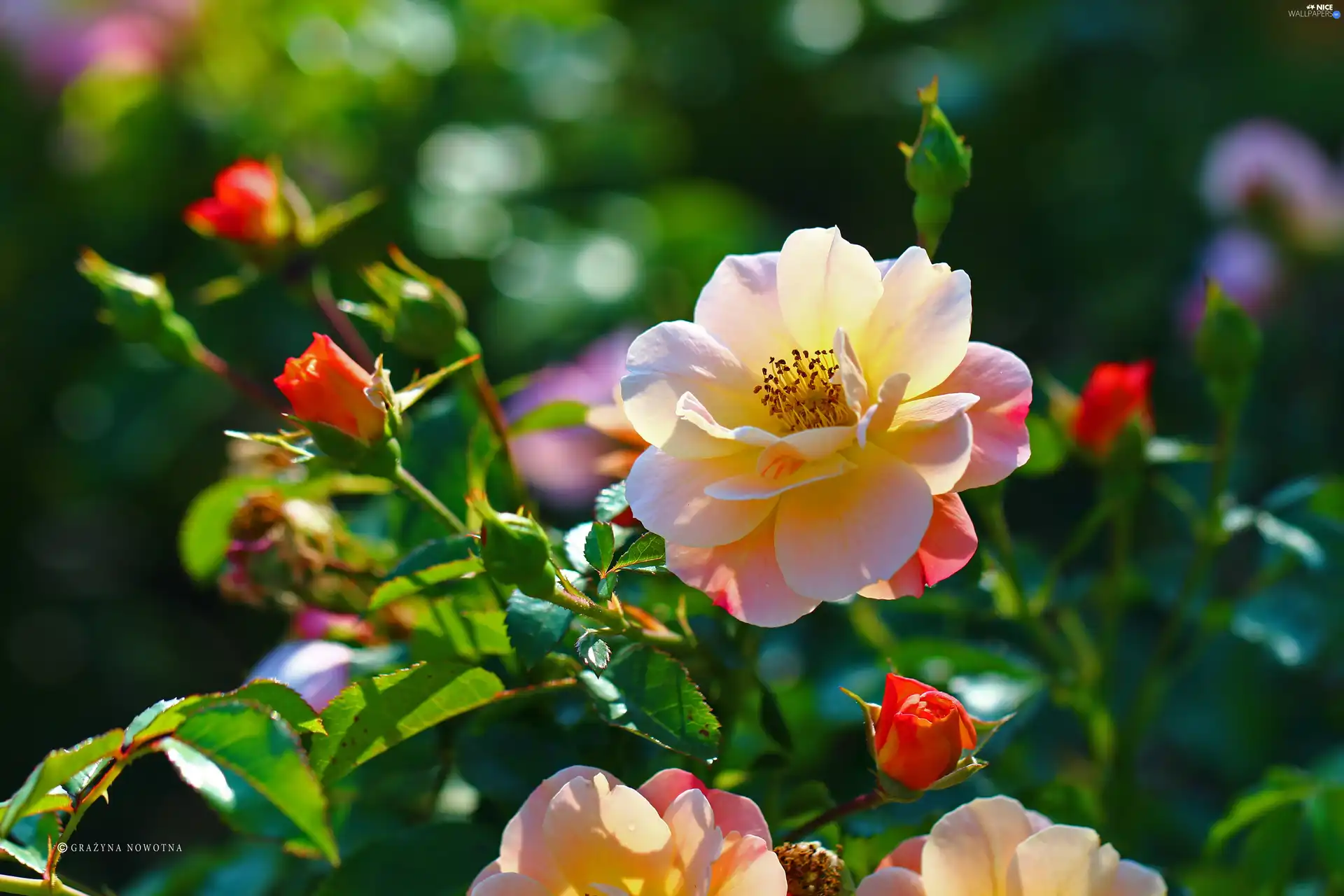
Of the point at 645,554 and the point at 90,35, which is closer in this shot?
the point at 645,554

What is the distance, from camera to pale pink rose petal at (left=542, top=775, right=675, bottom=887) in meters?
0.40

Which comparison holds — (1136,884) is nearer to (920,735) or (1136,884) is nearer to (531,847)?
(920,735)

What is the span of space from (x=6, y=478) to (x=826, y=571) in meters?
1.41

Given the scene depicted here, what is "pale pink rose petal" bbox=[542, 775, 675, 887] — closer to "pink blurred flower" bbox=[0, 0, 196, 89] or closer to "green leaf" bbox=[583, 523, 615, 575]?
"green leaf" bbox=[583, 523, 615, 575]

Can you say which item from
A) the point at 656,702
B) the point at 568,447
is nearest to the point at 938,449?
the point at 656,702

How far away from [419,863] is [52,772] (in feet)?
0.52

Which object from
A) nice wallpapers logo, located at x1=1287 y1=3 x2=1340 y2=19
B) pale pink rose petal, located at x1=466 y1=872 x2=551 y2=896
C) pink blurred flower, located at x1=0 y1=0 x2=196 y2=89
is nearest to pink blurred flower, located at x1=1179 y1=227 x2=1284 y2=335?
nice wallpapers logo, located at x1=1287 y1=3 x2=1340 y2=19

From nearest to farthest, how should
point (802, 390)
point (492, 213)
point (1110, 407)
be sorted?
point (802, 390) < point (1110, 407) < point (492, 213)

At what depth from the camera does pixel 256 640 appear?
4.76 feet

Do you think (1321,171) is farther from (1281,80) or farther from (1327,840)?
(1327,840)

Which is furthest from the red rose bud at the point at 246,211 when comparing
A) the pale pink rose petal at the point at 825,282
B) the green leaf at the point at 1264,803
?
the green leaf at the point at 1264,803

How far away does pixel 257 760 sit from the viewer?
1.24 feet

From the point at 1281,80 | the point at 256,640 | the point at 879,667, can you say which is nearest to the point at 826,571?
the point at 879,667

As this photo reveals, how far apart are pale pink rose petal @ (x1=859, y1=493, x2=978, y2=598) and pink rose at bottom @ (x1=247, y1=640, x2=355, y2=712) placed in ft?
0.82
